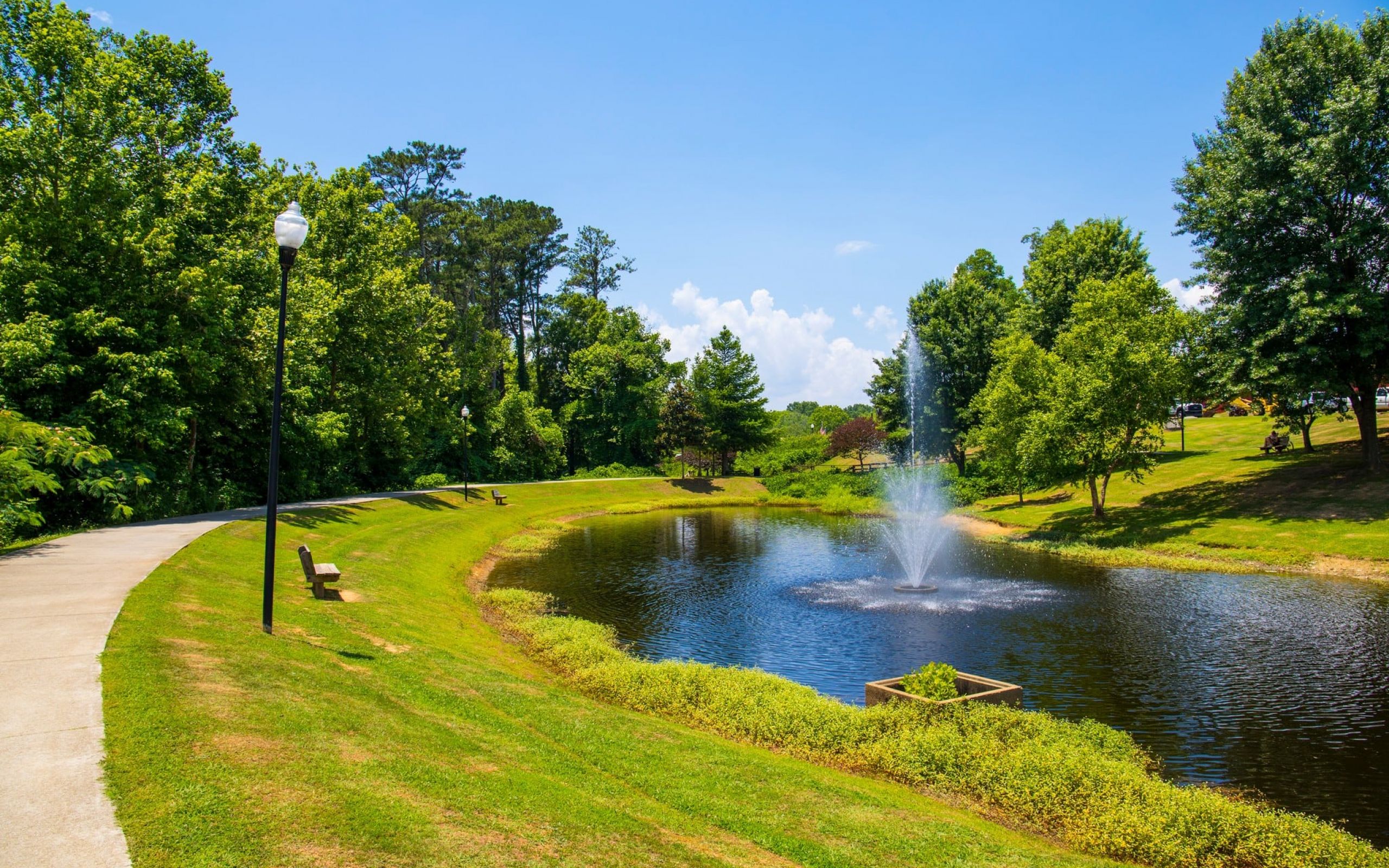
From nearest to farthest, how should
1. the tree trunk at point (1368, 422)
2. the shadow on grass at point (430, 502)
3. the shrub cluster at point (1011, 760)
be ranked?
the shrub cluster at point (1011, 760)
the tree trunk at point (1368, 422)
the shadow on grass at point (430, 502)

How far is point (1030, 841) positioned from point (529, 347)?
84.1m

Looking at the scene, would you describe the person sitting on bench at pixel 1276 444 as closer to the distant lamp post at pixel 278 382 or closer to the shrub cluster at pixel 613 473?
the shrub cluster at pixel 613 473

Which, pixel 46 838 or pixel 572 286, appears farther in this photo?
pixel 572 286


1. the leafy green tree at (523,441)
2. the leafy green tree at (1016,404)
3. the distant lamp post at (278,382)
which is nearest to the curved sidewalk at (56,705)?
the distant lamp post at (278,382)

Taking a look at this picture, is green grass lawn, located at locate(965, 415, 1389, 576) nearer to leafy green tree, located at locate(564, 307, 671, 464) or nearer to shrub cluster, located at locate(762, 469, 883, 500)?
shrub cluster, located at locate(762, 469, 883, 500)

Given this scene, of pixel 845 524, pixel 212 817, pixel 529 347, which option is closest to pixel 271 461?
pixel 212 817

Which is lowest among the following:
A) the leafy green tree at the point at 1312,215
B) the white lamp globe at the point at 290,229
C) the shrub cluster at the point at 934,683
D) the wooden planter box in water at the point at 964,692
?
the wooden planter box in water at the point at 964,692

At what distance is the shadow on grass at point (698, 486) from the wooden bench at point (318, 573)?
2102 inches

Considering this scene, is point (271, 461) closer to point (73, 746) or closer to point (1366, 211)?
point (73, 746)

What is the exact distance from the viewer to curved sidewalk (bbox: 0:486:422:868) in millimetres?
5906

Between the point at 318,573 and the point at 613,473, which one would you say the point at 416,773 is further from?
the point at 613,473

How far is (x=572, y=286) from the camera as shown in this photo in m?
95.2

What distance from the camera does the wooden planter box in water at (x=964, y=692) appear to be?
1378 centimetres

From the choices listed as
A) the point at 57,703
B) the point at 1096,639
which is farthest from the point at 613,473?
the point at 57,703
